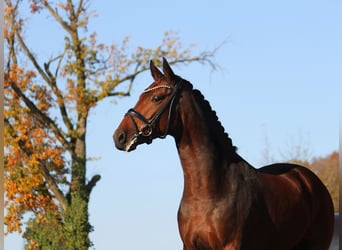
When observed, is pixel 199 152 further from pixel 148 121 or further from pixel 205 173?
pixel 148 121

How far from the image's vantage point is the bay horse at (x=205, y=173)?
14.4 ft

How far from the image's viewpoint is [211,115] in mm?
4613

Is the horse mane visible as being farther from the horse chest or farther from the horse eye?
the horse chest

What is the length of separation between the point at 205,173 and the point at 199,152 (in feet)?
0.45

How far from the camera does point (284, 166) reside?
5293mm

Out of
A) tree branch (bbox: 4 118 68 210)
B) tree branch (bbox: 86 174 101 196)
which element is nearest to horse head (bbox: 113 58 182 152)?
tree branch (bbox: 86 174 101 196)

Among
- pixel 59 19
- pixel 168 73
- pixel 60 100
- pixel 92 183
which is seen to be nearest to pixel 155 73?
pixel 168 73

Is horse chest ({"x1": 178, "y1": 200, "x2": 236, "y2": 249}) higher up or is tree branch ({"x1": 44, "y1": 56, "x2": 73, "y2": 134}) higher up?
tree branch ({"x1": 44, "y1": 56, "x2": 73, "y2": 134})

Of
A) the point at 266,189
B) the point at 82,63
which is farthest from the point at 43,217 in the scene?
the point at 266,189

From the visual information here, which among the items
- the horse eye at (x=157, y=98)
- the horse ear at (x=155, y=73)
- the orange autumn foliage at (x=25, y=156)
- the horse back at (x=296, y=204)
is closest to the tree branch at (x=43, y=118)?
the orange autumn foliage at (x=25, y=156)

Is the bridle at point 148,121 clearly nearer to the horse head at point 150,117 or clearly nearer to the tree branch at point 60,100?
the horse head at point 150,117

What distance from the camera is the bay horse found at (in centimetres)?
439

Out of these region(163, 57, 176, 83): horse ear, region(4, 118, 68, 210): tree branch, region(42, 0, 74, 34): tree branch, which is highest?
region(42, 0, 74, 34): tree branch

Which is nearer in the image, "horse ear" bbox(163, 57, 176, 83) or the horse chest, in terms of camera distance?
the horse chest
